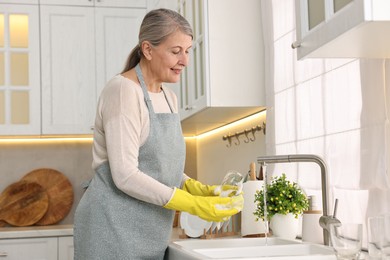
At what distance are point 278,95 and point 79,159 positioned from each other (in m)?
2.13

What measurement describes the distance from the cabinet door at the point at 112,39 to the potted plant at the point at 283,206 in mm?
2148

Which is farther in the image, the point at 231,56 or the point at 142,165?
the point at 231,56

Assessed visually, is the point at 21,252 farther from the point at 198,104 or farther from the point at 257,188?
the point at 257,188

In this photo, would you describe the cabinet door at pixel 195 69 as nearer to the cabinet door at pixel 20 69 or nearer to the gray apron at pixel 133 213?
the gray apron at pixel 133 213

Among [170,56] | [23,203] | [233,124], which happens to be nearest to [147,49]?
[170,56]

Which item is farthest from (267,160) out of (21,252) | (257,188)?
(21,252)

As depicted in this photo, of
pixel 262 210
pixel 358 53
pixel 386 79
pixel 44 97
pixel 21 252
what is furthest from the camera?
pixel 44 97

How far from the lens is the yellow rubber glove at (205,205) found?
203cm

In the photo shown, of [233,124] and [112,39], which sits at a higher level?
[112,39]

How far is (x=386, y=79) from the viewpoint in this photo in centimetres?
201

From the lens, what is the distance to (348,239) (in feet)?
5.03

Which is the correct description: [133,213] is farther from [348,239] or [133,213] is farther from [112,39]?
[112,39]

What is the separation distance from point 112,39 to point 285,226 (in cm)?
233

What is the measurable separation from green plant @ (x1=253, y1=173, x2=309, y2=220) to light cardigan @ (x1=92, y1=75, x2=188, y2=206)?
0.54m
